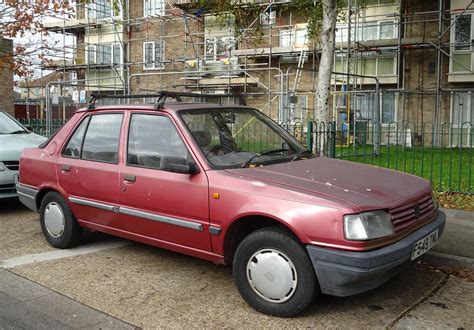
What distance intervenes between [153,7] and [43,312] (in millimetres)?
24950

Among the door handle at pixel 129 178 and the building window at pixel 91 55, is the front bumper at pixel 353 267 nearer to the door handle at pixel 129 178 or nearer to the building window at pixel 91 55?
the door handle at pixel 129 178

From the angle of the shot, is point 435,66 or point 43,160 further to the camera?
point 435,66

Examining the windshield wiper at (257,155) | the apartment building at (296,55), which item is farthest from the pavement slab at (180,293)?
the apartment building at (296,55)

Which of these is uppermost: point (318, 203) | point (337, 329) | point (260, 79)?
point (260, 79)

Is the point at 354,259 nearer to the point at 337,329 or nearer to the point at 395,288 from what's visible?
the point at 337,329

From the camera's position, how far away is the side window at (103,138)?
17.1ft

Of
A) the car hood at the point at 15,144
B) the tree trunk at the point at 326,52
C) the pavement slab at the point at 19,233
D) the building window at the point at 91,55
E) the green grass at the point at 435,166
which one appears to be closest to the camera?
the pavement slab at the point at 19,233

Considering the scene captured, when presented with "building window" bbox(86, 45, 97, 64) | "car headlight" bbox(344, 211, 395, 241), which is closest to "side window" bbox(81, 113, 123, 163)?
"car headlight" bbox(344, 211, 395, 241)

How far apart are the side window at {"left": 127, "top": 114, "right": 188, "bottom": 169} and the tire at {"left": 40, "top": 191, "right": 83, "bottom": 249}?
4.07 feet

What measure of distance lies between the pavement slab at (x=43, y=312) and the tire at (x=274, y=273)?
98 cm

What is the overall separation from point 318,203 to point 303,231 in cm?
24

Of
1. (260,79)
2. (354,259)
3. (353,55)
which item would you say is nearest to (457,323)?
(354,259)

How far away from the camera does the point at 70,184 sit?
5551 mm

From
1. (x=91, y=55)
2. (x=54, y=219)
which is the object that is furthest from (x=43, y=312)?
(x=91, y=55)
